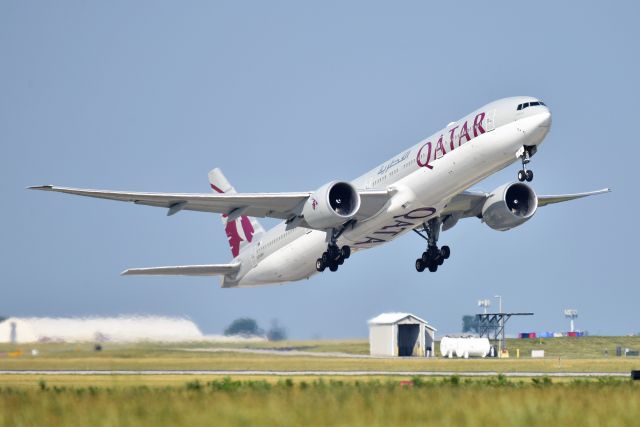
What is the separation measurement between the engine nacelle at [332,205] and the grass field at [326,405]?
507 inches

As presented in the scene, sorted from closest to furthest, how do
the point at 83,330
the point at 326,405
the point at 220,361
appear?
the point at 326,405, the point at 83,330, the point at 220,361

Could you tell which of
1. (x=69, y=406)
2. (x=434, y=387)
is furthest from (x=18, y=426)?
(x=434, y=387)

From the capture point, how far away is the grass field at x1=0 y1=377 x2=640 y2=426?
766 inches

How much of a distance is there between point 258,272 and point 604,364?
62.4 ft

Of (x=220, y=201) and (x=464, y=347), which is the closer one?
(x=220, y=201)

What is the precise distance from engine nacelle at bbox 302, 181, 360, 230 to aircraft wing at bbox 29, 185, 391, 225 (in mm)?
534

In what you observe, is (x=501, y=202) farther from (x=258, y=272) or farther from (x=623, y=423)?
(x=623, y=423)

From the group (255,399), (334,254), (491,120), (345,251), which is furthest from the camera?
(345,251)

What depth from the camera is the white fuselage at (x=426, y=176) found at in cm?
3772

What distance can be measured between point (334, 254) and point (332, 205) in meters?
2.96

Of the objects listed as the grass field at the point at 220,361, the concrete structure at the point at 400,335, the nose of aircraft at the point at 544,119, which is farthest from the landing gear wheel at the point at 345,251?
the concrete structure at the point at 400,335

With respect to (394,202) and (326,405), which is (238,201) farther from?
(326,405)

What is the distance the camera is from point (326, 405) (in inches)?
883

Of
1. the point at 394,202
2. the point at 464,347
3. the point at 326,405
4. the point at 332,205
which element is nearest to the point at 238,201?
the point at 332,205
